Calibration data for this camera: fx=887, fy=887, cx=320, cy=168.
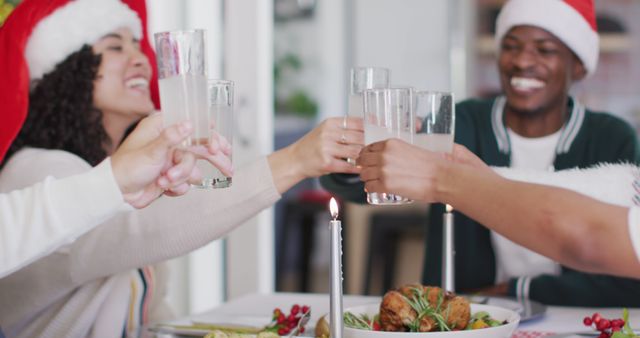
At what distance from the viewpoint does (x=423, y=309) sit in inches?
51.9

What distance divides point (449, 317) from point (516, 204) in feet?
0.88

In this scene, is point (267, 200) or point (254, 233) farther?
point (254, 233)

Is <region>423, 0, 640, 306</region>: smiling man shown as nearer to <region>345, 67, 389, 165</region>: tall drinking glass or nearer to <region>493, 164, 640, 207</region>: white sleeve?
<region>493, 164, 640, 207</region>: white sleeve

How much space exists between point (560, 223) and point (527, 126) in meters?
1.36

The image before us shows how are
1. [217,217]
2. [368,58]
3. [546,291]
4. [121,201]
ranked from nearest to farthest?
1. [121,201]
2. [217,217]
3. [546,291]
4. [368,58]

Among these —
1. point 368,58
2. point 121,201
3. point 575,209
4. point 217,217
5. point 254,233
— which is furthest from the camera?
point 368,58

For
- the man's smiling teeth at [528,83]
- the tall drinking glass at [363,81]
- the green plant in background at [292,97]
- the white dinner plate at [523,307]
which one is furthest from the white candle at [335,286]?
the green plant in background at [292,97]

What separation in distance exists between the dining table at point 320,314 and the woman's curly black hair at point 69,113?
531mm

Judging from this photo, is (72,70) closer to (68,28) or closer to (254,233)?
(68,28)

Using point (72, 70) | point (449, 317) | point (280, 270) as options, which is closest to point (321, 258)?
point (280, 270)

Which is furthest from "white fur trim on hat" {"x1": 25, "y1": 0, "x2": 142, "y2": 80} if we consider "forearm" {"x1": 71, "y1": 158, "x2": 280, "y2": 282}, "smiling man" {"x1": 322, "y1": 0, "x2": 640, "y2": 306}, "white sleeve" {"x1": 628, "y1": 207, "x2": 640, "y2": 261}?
"white sleeve" {"x1": 628, "y1": 207, "x2": 640, "y2": 261}

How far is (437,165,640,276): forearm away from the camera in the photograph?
1.06 metres

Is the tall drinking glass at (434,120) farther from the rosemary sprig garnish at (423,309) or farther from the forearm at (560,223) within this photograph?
the forearm at (560,223)

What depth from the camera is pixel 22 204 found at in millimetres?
1295
